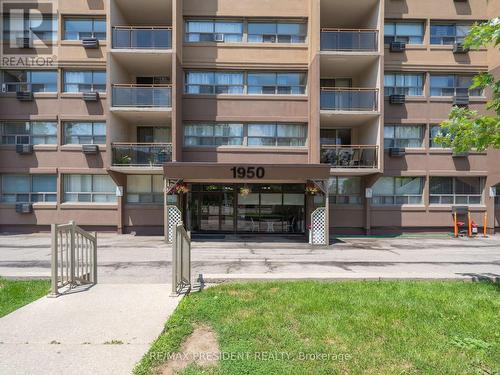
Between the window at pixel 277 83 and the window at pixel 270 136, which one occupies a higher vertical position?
the window at pixel 277 83

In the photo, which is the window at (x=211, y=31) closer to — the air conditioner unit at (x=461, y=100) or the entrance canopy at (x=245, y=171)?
the entrance canopy at (x=245, y=171)

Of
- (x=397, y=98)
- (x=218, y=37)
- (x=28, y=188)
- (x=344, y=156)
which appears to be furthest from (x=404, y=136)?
(x=28, y=188)

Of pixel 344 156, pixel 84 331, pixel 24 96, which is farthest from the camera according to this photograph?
pixel 24 96

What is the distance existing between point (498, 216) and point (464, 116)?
56.6 ft

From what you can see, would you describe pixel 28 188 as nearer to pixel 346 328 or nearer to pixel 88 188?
pixel 88 188

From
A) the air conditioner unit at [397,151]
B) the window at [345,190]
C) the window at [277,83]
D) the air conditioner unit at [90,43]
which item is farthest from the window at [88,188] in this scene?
the air conditioner unit at [397,151]

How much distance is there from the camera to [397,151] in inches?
763

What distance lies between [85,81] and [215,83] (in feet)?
25.9

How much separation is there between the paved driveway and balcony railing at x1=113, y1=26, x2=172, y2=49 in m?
10.9

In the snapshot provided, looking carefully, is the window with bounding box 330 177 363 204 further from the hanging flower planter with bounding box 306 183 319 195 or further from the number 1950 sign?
the number 1950 sign

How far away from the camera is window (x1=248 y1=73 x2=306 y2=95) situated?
19703mm

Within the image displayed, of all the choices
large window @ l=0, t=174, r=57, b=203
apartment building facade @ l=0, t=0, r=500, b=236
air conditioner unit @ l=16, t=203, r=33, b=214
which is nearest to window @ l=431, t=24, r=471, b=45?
apartment building facade @ l=0, t=0, r=500, b=236

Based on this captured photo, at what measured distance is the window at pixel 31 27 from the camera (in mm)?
19625

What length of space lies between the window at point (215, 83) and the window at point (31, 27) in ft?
29.2
